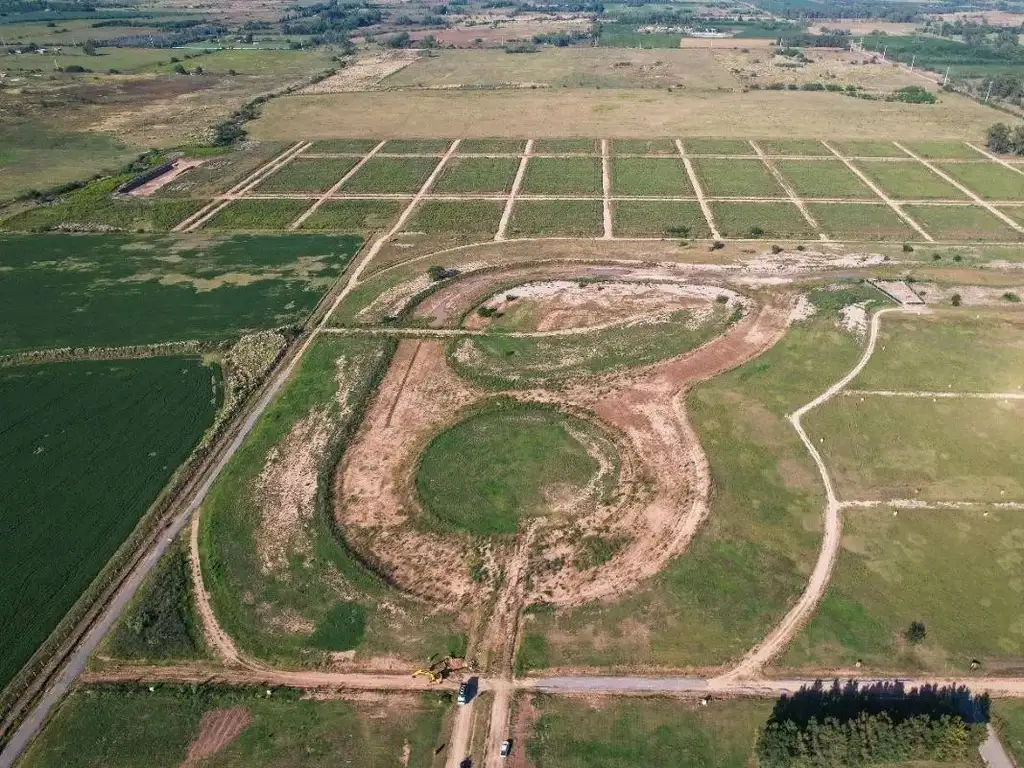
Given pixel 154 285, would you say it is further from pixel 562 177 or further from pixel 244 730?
pixel 562 177

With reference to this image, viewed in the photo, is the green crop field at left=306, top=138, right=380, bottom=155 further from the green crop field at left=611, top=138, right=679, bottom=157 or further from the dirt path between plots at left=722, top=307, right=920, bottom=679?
the dirt path between plots at left=722, top=307, right=920, bottom=679

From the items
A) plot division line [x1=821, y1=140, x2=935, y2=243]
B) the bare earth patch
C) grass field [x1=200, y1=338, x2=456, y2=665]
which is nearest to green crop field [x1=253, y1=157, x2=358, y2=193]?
grass field [x1=200, y1=338, x2=456, y2=665]

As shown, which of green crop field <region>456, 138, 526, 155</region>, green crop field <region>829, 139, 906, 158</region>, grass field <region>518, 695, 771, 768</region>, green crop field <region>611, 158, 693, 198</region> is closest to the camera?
grass field <region>518, 695, 771, 768</region>

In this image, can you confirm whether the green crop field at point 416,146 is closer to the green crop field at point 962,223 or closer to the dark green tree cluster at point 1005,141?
the green crop field at point 962,223

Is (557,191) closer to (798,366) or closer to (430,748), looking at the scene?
(798,366)

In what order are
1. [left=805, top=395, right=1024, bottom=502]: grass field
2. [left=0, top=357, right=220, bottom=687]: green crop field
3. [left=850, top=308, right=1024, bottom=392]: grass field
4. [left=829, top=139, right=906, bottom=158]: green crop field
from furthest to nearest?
[left=829, top=139, right=906, bottom=158]: green crop field < [left=850, top=308, right=1024, bottom=392]: grass field < [left=805, top=395, right=1024, bottom=502]: grass field < [left=0, top=357, right=220, bottom=687]: green crop field

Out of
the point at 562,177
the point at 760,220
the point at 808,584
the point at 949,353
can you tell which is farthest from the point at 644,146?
the point at 808,584
